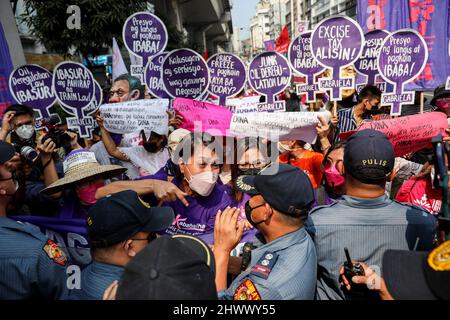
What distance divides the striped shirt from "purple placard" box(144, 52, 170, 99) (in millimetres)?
3134

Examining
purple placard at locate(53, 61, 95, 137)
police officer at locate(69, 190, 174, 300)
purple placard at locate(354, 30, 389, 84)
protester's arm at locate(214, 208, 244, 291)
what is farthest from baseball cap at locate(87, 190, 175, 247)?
purple placard at locate(354, 30, 389, 84)

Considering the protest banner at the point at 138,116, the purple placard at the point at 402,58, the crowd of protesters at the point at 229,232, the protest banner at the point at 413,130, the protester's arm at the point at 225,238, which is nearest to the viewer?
the crowd of protesters at the point at 229,232

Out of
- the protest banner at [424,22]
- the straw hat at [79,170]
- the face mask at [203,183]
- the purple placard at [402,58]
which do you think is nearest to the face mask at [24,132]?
the straw hat at [79,170]

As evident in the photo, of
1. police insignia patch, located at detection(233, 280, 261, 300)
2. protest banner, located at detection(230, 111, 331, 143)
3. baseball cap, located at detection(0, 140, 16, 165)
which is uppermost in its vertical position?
baseball cap, located at detection(0, 140, 16, 165)

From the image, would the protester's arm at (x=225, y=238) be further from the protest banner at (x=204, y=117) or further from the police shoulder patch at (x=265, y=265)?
the protest banner at (x=204, y=117)

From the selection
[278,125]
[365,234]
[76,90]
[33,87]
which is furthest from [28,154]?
[365,234]

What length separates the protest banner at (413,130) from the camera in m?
2.62

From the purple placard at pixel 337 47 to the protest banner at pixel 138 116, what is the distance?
73.5 inches

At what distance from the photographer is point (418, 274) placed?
1.20 metres

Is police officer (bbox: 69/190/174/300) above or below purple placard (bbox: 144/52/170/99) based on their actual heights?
below

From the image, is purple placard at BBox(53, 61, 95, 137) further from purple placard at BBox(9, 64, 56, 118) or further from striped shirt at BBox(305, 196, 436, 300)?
striped shirt at BBox(305, 196, 436, 300)

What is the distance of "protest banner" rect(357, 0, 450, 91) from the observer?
564cm

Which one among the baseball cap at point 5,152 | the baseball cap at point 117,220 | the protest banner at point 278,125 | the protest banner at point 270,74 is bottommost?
the baseball cap at point 117,220

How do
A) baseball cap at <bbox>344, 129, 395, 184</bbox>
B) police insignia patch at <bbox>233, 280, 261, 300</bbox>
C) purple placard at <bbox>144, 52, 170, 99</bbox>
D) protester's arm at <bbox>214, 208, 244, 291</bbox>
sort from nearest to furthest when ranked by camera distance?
police insignia patch at <bbox>233, 280, 261, 300</bbox>
protester's arm at <bbox>214, 208, 244, 291</bbox>
baseball cap at <bbox>344, 129, 395, 184</bbox>
purple placard at <bbox>144, 52, 170, 99</bbox>
